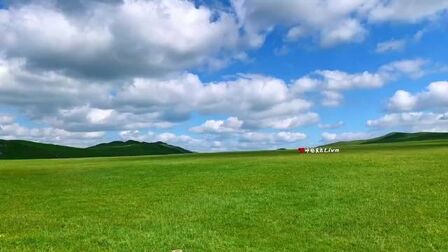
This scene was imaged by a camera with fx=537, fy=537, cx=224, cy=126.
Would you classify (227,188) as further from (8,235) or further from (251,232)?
(8,235)

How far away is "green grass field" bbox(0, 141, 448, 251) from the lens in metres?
23.1

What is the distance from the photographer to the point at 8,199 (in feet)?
129

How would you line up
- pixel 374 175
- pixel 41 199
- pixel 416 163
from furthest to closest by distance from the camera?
pixel 416 163
pixel 374 175
pixel 41 199

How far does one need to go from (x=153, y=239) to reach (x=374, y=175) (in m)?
26.5

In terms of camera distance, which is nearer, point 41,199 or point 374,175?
point 41,199

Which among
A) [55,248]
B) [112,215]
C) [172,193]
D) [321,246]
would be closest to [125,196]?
[172,193]

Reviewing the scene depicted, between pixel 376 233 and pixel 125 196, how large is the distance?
20.3m

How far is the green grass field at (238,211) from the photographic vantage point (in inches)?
909

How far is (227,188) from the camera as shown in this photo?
1613 inches

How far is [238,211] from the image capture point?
3070 cm

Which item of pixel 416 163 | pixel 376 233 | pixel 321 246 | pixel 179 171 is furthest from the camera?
pixel 179 171

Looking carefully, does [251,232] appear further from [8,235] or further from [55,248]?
[8,235]

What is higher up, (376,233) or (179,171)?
(179,171)

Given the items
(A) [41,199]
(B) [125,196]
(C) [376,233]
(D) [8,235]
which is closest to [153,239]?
(D) [8,235]
